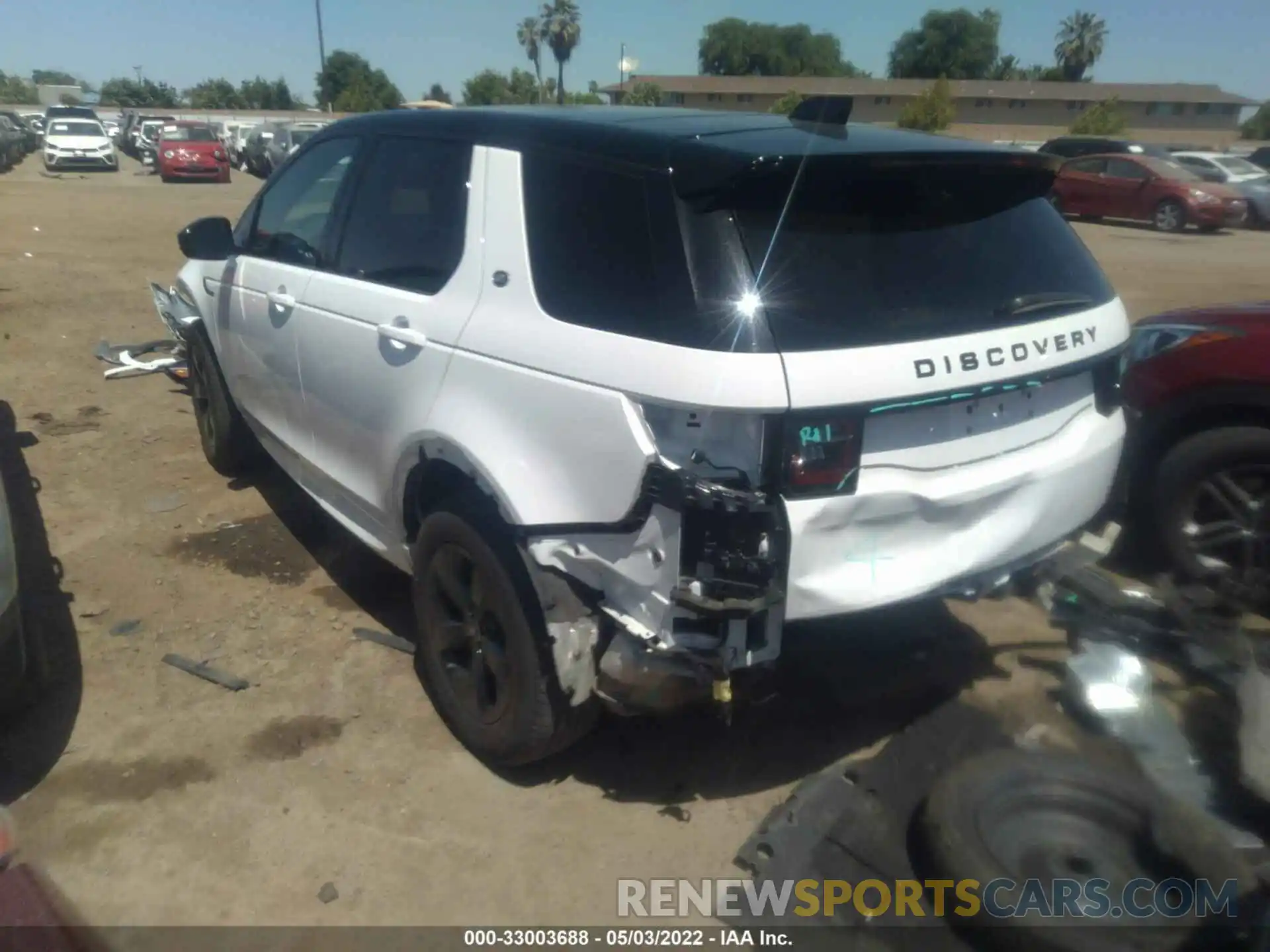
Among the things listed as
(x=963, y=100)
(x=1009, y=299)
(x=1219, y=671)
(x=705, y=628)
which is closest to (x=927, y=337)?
(x=1009, y=299)

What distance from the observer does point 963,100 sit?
6894cm

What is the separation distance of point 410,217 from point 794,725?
2207mm

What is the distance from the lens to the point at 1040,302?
2953mm

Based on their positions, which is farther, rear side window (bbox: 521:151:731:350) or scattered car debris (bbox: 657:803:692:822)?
scattered car debris (bbox: 657:803:692:822)

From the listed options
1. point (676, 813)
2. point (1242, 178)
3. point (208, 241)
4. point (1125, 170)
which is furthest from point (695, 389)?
point (1242, 178)

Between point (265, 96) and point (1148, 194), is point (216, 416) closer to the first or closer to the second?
point (1148, 194)

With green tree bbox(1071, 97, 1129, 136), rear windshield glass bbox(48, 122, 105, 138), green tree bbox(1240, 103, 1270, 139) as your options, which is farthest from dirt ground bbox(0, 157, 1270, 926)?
green tree bbox(1240, 103, 1270, 139)

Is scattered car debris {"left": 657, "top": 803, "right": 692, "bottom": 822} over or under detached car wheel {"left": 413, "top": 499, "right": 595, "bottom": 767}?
under

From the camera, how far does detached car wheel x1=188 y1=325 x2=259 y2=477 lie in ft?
17.6

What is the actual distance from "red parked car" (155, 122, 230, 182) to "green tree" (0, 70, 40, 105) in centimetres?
8097

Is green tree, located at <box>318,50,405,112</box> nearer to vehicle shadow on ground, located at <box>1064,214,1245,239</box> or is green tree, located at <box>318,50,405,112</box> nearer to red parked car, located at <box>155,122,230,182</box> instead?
red parked car, located at <box>155,122,230,182</box>

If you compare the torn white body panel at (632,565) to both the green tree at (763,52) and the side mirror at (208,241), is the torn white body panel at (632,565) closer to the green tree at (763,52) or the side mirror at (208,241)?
the side mirror at (208,241)

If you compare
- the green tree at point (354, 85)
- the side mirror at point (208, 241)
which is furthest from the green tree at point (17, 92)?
the side mirror at point (208, 241)

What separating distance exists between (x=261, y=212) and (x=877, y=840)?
375cm
